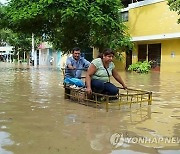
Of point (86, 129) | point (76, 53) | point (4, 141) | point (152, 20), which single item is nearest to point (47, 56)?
point (152, 20)

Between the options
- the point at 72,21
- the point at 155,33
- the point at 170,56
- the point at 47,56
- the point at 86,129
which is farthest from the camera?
the point at 47,56

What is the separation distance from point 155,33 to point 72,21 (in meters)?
8.88

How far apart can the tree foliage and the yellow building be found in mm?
3109

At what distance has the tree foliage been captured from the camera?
79.0 ft

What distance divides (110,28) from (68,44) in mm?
6683

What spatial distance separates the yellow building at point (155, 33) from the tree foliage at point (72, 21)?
10.2ft

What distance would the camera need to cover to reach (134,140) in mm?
4914

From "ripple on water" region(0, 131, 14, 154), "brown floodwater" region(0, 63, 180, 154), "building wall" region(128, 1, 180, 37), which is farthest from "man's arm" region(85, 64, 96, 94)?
"building wall" region(128, 1, 180, 37)

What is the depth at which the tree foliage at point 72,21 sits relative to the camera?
79.0ft

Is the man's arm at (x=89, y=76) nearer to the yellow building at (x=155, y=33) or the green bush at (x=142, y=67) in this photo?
the yellow building at (x=155, y=33)

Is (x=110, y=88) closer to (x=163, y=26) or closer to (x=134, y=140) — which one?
(x=134, y=140)

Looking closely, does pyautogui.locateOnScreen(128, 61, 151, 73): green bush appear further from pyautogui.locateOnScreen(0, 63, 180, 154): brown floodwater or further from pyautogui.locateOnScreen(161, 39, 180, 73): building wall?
pyautogui.locateOnScreen(0, 63, 180, 154): brown floodwater

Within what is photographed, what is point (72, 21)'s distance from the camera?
25.3 meters

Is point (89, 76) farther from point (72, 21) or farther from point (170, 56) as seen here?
point (170, 56)
